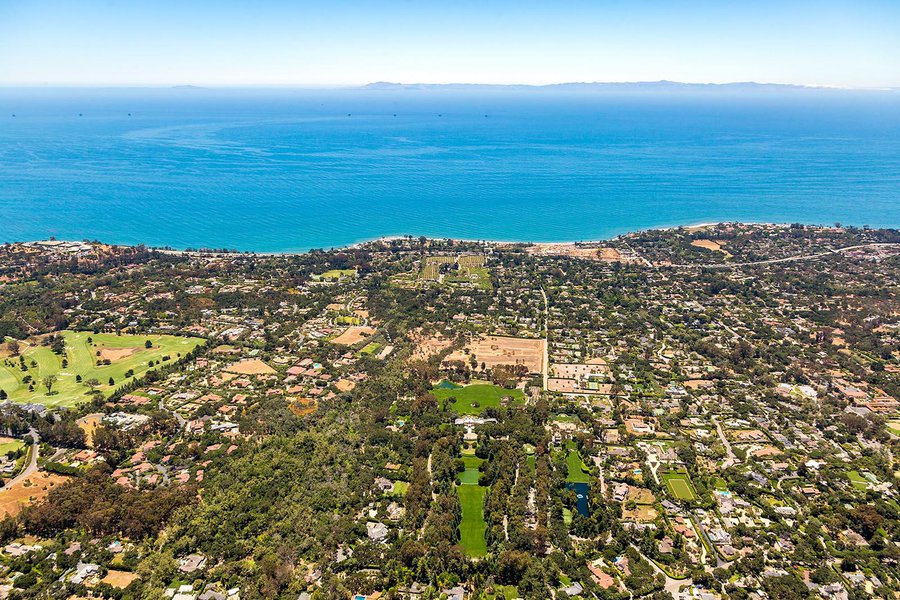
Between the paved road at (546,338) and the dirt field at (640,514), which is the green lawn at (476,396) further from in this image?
the dirt field at (640,514)

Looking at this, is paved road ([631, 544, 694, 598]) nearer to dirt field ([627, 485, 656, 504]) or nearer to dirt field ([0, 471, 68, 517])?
dirt field ([627, 485, 656, 504])

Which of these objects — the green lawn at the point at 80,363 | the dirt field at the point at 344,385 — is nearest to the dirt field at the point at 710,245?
the dirt field at the point at 344,385

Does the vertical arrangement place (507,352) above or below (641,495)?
above

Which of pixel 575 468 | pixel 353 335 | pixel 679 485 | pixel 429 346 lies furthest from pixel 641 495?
pixel 353 335

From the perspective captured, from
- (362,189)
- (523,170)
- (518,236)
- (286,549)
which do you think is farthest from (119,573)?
(523,170)

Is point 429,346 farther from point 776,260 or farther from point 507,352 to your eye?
point 776,260

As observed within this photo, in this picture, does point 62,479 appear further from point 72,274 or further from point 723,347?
point 723,347
